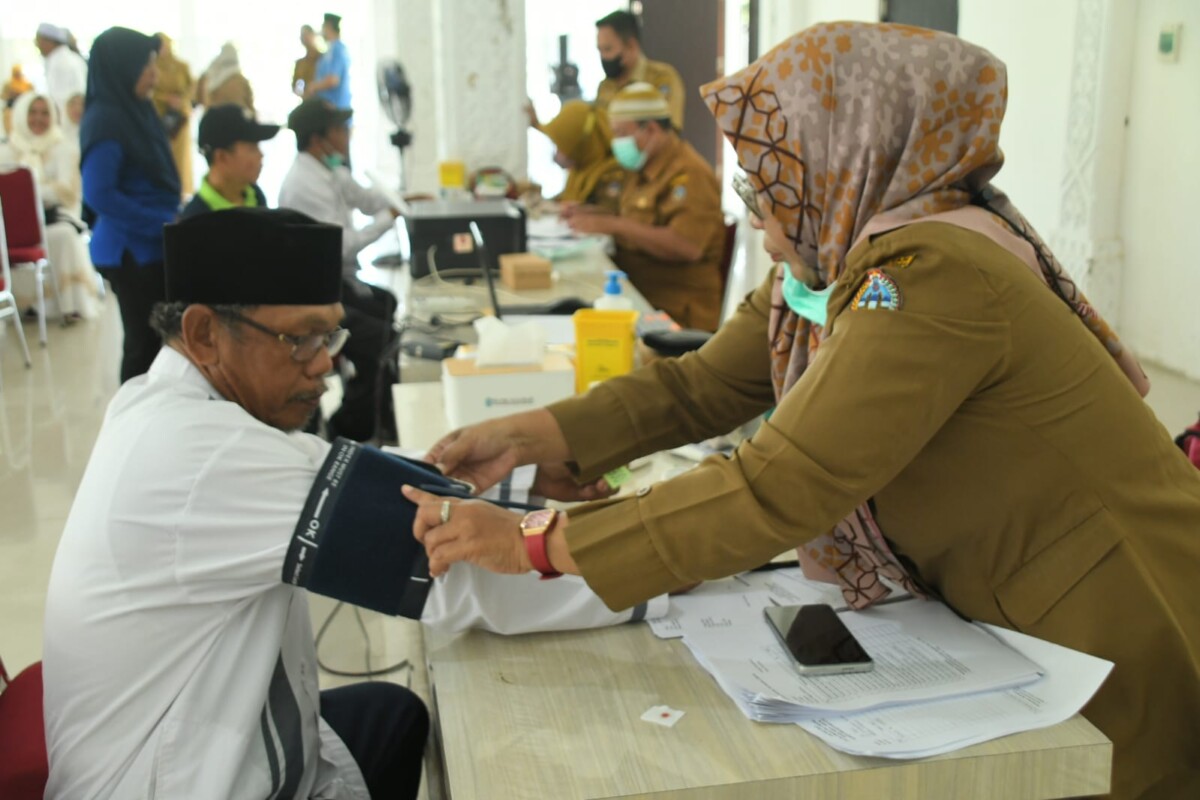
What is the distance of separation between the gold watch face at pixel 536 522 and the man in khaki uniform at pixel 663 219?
10.0 feet

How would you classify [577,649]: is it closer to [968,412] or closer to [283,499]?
[283,499]

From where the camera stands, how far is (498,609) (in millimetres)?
1326

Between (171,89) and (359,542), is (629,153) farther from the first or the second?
(171,89)

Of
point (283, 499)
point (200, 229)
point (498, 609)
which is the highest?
point (200, 229)

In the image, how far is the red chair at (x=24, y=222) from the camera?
253 inches

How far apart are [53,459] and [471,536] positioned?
12.8 ft

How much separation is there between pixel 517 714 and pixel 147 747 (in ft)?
1.40

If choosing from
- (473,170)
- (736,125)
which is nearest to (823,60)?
(736,125)

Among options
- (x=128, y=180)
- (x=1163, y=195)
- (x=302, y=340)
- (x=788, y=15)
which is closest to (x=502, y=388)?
(x=302, y=340)

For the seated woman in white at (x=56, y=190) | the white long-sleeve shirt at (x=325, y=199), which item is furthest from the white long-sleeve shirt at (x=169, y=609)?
the seated woman in white at (x=56, y=190)

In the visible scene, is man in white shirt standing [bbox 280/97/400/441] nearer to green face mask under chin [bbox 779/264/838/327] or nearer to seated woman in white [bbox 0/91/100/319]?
green face mask under chin [bbox 779/264/838/327]

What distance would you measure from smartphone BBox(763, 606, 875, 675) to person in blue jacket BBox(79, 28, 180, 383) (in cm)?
338

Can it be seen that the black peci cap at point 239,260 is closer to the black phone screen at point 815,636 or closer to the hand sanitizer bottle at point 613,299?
the black phone screen at point 815,636

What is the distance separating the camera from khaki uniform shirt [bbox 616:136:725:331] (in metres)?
4.23
